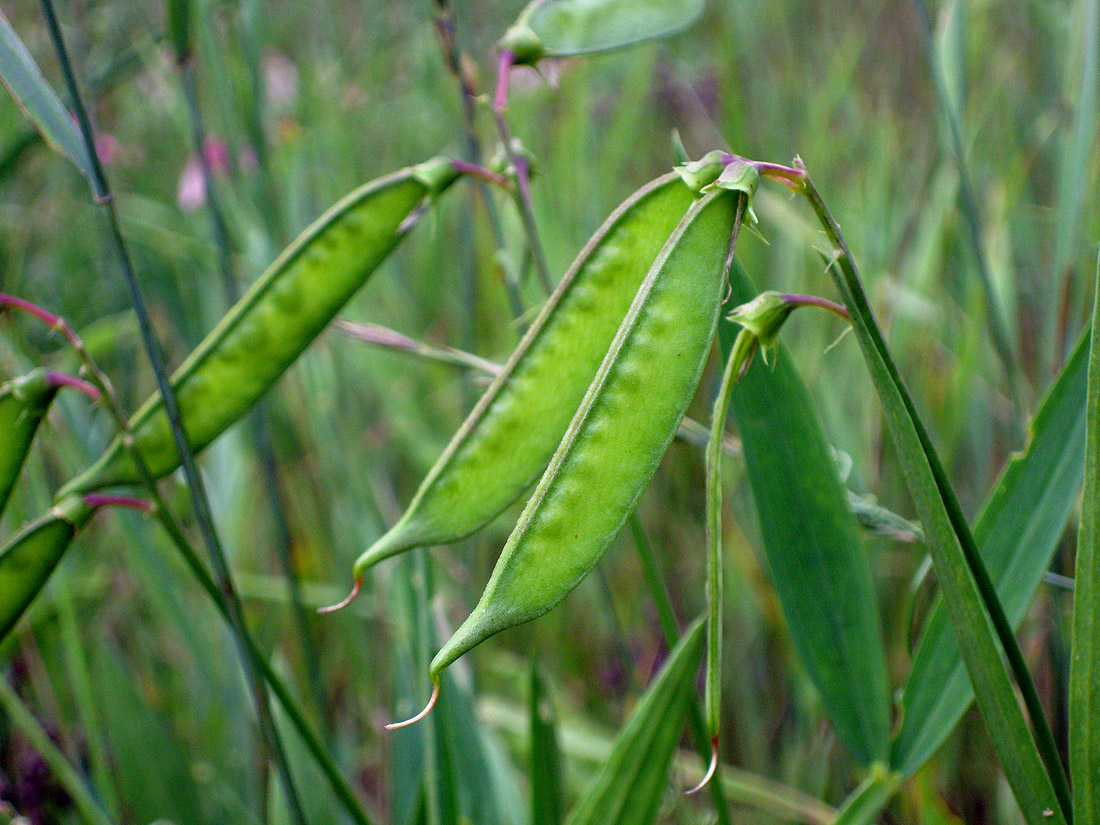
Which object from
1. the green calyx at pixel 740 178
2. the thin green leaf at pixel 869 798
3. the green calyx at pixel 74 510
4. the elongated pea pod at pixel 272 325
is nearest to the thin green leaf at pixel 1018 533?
the thin green leaf at pixel 869 798

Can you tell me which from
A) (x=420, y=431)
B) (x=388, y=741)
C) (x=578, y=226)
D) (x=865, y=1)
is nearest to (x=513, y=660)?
(x=388, y=741)

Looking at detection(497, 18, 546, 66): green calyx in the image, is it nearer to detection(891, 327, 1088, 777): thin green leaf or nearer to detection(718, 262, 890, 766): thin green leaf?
detection(718, 262, 890, 766): thin green leaf

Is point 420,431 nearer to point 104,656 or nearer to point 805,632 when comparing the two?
point 104,656

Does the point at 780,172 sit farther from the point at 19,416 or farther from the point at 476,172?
the point at 19,416

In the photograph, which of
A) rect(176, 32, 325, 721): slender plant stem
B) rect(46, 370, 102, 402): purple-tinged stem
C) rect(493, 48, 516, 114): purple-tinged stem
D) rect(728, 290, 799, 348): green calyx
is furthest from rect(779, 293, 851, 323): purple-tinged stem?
rect(176, 32, 325, 721): slender plant stem

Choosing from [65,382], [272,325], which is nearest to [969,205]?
[272,325]

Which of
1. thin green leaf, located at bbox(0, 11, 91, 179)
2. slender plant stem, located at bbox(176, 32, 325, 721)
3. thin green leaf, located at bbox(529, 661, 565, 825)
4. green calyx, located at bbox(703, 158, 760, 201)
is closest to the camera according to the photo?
green calyx, located at bbox(703, 158, 760, 201)
